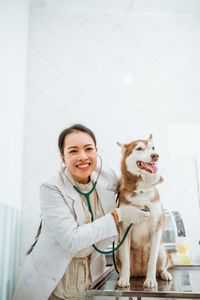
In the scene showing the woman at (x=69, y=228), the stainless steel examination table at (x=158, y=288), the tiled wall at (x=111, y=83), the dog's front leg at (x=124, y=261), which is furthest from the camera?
the tiled wall at (x=111, y=83)

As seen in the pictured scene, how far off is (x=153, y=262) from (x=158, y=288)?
103mm

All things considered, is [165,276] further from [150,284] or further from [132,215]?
[132,215]

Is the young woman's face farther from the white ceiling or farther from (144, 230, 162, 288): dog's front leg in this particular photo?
Result: the white ceiling

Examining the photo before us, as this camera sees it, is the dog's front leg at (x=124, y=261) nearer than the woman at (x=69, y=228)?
Yes

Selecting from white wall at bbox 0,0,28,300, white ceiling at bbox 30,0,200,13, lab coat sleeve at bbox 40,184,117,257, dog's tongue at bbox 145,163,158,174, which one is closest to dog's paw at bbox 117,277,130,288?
lab coat sleeve at bbox 40,184,117,257

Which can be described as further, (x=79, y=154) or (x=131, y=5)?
(x=131, y=5)

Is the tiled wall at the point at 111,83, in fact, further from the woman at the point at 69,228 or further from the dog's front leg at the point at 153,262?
the dog's front leg at the point at 153,262

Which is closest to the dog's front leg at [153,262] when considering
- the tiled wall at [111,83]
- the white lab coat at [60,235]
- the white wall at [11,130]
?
the white lab coat at [60,235]

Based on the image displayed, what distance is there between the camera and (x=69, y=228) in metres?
0.99

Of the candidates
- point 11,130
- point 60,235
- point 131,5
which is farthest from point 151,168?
point 131,5

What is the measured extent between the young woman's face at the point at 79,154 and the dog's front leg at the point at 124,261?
0.29 metres

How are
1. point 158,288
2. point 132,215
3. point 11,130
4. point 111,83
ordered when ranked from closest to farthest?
point 158,288, point 132,215, point 11,130, point 111,83

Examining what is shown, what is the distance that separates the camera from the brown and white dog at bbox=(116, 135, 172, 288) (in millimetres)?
957

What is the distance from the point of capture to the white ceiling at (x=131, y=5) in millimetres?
Answer: 2668
